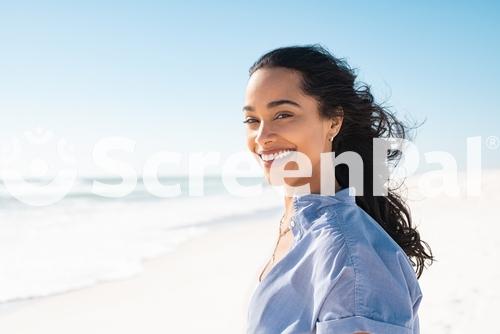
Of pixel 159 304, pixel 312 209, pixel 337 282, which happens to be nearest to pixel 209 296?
pixel 159 304

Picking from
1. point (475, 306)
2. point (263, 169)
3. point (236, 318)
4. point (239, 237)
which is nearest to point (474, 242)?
point (475, 306)

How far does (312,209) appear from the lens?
154cm

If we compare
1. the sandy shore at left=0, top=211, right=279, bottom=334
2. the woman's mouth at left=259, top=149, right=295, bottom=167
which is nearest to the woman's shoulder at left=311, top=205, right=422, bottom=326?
the woman's mouth at left=259, top=149, right=295, bottom=167

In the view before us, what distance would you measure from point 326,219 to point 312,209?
129 millimetres

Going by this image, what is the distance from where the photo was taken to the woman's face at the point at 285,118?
5.88 ft

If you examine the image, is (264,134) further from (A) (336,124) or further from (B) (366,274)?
(B) (366,274)

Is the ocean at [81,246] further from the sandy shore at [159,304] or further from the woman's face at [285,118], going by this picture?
the woman's face at [285,118]

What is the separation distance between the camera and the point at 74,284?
22.9ft

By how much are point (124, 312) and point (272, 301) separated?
488 centimetres

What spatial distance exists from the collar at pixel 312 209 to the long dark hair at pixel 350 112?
16.4 inches

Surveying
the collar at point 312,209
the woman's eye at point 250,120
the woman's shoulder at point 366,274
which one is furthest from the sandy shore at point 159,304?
the woman's shoulder at point 366,274

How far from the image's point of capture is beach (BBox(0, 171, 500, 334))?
489 centimetres

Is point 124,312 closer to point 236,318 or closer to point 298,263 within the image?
point 236,318

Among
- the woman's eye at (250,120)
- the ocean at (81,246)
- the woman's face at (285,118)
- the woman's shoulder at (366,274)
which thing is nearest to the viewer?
the woman's shoulder at (366,274)
